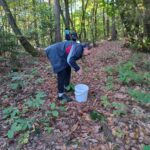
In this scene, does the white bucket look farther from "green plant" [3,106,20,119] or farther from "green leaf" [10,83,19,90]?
"green leaf" [10,83,19,90]

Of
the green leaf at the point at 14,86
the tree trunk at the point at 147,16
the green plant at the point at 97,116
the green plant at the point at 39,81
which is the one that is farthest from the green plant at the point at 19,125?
the tree trunk at the point at 147,16

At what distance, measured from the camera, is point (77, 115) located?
15.4ft

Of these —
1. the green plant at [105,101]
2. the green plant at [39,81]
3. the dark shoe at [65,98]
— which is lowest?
the green plant at [105,101]

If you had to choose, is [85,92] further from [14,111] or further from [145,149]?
[145,149]

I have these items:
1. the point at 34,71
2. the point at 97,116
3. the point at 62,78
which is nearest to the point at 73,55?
the point at 62,78

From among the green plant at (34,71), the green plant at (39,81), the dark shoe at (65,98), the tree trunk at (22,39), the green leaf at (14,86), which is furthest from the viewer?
the tree trunk at (22,39)

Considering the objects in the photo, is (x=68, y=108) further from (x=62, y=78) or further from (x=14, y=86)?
(x=14, y=86)

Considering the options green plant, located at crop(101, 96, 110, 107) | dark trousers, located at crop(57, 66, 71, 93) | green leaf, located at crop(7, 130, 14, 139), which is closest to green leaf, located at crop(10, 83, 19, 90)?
dark trousers, located at crop(57, 66, 71, 93)

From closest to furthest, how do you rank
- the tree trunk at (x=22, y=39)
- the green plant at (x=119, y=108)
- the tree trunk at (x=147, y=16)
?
1. the green plant at (x=119, y=108)
2. the tree trunk at (x=22, y=39)
3. the tree trunk at (x=147, y=16)

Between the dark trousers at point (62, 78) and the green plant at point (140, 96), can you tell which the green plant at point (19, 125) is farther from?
the green plant at point (140, 96)

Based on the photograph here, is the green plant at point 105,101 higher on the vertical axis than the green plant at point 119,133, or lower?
higher

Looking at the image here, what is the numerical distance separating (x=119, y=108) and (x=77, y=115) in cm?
98

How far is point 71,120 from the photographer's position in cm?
456

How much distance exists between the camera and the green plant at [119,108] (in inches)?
188
